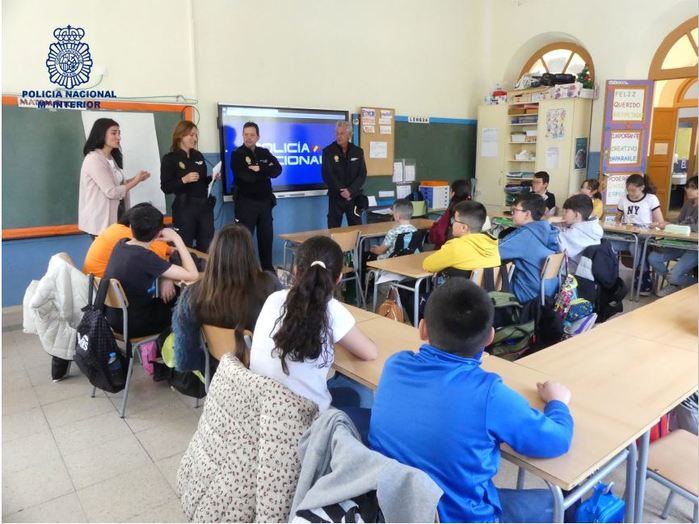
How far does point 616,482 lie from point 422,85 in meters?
5.88

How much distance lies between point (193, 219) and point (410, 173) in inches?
133

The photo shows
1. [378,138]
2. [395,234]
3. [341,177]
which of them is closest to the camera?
[395,234]

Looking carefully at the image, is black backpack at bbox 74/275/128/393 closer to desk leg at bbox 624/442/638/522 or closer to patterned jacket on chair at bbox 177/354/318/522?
patterned jacket on chair at bbox 177/354/318/522

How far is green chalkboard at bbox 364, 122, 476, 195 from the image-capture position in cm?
704

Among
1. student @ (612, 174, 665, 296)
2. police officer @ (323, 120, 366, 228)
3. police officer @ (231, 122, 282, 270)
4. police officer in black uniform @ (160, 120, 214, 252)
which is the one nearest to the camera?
police officer in black uniform @ (160, 120, 214, 252)

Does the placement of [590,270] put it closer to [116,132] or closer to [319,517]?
[319,517]

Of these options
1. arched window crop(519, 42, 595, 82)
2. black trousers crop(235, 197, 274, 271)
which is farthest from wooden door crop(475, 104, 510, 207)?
black trousers crop(235, 197, 274, 271)

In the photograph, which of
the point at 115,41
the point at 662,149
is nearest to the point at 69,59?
the point at 115,41

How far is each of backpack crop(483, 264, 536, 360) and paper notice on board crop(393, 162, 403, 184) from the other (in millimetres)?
4197

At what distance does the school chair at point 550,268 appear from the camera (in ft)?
11.3

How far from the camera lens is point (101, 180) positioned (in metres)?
4.21

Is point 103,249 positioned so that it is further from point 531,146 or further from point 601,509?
point 531,146

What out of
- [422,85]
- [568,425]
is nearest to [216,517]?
[568,425]

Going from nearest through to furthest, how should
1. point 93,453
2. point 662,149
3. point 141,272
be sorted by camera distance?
1. point 93,453
2. point 141,272
3. point 662,149
